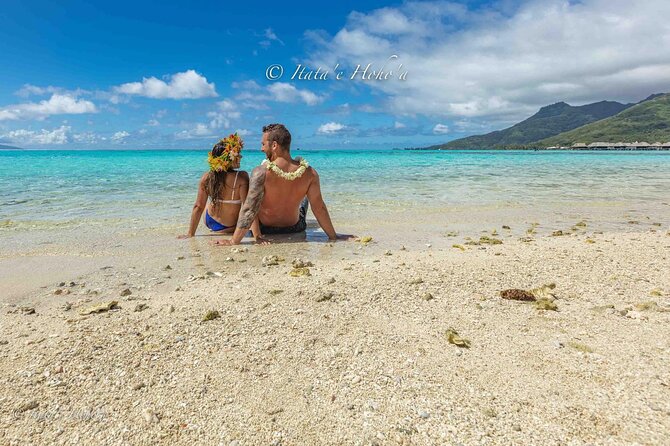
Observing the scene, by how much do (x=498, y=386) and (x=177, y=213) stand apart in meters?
9.88

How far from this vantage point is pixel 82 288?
512 centimetres

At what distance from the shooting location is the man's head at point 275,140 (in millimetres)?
7438

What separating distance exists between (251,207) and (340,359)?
15.9 feet

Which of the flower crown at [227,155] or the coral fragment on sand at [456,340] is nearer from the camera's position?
the coral fragment on sand at [456,340]

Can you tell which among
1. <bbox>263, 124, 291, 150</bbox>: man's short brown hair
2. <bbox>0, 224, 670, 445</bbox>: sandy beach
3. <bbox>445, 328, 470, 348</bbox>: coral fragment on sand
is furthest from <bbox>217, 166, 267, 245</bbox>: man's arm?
<bbox>445, 328, 470, 348</bbox>: coral fragment on sand

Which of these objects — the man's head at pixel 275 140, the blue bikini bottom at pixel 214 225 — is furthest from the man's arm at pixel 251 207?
the blue bikini bottom at pixel 214 225

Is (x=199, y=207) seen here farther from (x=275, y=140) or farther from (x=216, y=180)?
(x=275, y=140)

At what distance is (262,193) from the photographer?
760cm

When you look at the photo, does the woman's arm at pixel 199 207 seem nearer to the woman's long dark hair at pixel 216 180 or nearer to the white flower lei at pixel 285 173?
the woman's long dark hair at pixel 216 180

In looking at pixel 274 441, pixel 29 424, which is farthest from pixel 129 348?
pixel 274 441

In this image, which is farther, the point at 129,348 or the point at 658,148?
the point at 658,148

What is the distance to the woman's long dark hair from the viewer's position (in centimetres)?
807

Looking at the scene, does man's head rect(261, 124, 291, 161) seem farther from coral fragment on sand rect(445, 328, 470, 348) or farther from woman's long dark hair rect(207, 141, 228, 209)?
coral fragment on sand rect(445, 328, 470, 348)

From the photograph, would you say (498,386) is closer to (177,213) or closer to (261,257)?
(261,257)
